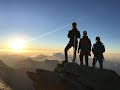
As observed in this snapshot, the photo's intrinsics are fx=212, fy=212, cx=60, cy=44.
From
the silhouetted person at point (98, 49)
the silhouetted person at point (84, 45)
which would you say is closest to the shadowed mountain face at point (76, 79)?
the silhouetted person at point (84, 45)

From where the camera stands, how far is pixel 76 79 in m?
26.4

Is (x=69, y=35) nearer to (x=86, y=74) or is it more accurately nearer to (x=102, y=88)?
(x=86, y=74)

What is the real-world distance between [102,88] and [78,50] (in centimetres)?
623

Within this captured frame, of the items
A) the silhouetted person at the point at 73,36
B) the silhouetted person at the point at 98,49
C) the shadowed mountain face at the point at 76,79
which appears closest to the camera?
the shadowed mountain face at the point at 76,79

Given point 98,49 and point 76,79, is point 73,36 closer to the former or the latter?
point 98,49

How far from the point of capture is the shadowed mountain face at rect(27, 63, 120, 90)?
24578 mm

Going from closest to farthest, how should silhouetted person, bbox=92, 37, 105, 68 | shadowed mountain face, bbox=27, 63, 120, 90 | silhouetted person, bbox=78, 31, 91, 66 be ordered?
shadowed mountain face, bbox=27, 63, 120, 90 → silhouetted person, bbox=78, 31, 91, 66 → silhouetted person, bbox=92, 37, 105, 68

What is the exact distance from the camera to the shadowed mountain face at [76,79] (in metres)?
24.6

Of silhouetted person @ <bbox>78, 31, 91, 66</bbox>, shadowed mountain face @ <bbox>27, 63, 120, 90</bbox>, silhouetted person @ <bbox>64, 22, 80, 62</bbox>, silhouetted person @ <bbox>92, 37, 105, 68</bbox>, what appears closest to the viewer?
shadowed mountain face @ <bbox>27, 63, 120, 90</bbox>

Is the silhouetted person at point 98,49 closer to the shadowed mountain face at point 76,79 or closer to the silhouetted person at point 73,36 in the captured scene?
the shadowed mountain face at point 76,79

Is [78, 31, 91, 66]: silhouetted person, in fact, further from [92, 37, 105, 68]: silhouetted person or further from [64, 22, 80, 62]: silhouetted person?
[92, 37, 105, 68]: silhouetted person

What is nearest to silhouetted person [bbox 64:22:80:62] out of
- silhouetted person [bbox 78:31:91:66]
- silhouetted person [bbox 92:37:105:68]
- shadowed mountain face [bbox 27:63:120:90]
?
silhouetted person [bbox 78:31:91:66]

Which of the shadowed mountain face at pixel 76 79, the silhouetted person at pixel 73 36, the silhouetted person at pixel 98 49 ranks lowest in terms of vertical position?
the shadowed mountain face at pixel 76 79

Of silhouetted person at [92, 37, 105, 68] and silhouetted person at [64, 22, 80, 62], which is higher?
silhouetted person at [64, 22, 80, 62]
